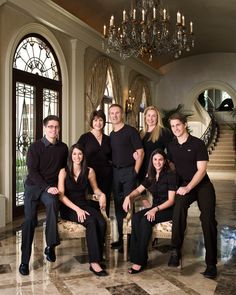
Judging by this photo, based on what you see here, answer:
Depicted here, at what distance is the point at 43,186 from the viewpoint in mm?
3465

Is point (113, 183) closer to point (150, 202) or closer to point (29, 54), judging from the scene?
point (150, 202)

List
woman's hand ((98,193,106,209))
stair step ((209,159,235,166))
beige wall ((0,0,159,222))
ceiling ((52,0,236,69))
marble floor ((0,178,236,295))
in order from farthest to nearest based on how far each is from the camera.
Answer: stair step ((209,159,235,166)) < ceiling ((52,0,236,69)) < beige wall ((0,0,159,222)) < woman's hand ((98,193,106,209)) < marble floor ((0,178,236,295))

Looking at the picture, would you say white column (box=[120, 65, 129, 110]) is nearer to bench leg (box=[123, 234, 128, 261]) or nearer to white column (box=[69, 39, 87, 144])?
white column (box=[69, 39, 87, 144])

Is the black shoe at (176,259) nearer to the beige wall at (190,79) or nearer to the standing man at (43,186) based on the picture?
A: the standing man at (43,186)

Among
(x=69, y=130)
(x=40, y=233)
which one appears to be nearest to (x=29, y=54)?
(x=69, y=130)

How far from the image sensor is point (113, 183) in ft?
13.7

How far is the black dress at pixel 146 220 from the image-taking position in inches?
138

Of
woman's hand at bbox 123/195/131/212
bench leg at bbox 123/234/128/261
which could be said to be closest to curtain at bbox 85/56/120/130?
woman's hand at bbox 123/195/131/212

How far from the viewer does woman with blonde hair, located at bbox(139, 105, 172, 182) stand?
4.05m

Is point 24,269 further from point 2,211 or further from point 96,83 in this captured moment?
point 96,83

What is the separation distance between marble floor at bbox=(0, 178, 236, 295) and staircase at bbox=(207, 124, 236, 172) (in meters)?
10.4

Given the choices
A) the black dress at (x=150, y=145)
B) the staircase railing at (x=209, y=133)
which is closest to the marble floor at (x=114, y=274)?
the black dress at (x=150, y=145)

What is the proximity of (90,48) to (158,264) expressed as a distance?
5.55 m

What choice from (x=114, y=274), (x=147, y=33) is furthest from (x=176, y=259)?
(x=147, y=33)
